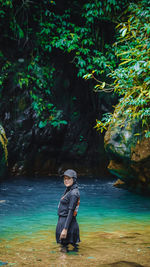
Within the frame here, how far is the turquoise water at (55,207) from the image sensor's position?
6.22m

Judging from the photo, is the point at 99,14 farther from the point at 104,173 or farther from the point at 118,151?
the point at 104,173

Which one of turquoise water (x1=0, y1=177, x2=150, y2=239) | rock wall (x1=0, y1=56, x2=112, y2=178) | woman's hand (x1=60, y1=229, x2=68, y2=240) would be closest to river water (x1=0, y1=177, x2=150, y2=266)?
turquoise water (x1=0, y1=177, x2=150, y2=239)

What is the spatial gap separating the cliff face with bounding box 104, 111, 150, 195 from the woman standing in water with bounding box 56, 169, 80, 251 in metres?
4.53

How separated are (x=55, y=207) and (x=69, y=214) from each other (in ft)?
11.8

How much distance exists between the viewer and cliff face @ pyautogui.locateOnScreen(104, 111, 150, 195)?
9180mm

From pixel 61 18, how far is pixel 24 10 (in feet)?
5.11

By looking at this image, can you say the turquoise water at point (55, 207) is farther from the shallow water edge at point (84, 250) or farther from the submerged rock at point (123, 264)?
the submerged rock at point (123, 264)

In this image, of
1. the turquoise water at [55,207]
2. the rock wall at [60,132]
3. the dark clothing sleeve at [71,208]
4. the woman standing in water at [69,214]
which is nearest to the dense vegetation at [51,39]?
the rock wall at [60,132]

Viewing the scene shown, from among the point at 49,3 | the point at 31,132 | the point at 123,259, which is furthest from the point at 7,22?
the point at 123,259

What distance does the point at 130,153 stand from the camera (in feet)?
30.7

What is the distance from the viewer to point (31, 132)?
44.9 ft

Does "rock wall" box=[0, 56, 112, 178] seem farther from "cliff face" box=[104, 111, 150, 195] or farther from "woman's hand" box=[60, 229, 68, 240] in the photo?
"woman's hand" box=[60, 229, 68, 240]

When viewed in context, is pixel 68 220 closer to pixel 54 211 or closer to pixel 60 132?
pixel 54 211

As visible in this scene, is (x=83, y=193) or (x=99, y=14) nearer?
(x=83, y=193)
